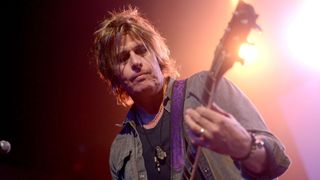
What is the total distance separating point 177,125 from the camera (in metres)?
1.97

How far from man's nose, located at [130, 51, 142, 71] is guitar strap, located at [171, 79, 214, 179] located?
19 cm

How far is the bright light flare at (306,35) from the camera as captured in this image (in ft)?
12.7

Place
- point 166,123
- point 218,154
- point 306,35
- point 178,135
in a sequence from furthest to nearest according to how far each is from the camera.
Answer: point 306,35 → point 166,123 → point 178,135 → point 218,154

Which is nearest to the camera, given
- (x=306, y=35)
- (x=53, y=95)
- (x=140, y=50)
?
(x=140, y=50)

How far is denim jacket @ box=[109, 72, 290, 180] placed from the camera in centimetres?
147

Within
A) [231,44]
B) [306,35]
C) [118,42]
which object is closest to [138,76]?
[118,42]

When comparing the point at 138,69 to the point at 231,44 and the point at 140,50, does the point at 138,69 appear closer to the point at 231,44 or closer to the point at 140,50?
the point at 140,50

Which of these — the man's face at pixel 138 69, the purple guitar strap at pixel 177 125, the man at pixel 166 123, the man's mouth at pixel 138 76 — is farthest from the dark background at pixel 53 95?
the purple guitar strap at pixel 177 125

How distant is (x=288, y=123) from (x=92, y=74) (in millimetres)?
1855

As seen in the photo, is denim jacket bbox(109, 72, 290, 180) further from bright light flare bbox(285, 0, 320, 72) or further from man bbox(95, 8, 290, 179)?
bright light flare bbox(285, 0, 320, 72)

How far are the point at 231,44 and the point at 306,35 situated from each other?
9.34 feet

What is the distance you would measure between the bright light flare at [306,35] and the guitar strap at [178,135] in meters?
2.16

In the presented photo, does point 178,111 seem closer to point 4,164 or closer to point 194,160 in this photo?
point 194,160

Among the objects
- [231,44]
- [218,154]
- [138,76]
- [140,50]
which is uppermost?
[231,44]
